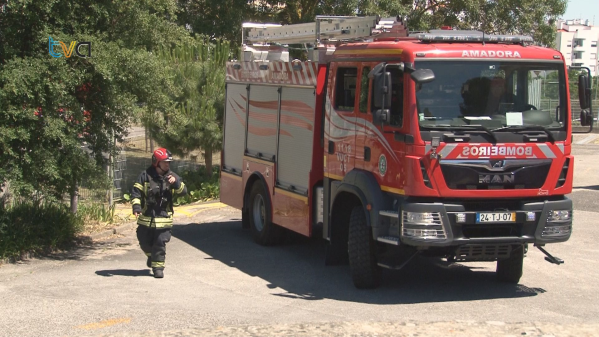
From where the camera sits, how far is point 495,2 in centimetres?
2058

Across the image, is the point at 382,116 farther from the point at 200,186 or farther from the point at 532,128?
the point at 200,186

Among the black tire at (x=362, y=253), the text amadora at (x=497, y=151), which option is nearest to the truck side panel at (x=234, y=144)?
the black tire at (x=362, y=253)

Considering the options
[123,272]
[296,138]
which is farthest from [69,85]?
[296,138]

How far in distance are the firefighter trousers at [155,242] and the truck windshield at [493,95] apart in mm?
3738

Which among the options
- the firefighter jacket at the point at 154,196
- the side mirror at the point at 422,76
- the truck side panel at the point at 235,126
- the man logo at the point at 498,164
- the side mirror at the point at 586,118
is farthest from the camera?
the truck side panel at the point at 235,126

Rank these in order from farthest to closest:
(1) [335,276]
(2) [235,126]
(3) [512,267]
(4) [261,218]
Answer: (2) [235,126], (4) [261,218], (1) [335,276], (3) [512,267]

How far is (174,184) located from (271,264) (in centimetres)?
191

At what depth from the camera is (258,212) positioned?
41.9 ft

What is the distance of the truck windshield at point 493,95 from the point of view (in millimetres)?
8461

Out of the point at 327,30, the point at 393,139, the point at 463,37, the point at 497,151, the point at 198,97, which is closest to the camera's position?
the point at 497,151

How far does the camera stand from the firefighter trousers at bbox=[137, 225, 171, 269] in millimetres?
10055

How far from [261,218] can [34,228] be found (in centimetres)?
343

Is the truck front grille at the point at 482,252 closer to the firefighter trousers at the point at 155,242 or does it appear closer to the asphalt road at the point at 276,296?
the asphalt road at the point at 276,296

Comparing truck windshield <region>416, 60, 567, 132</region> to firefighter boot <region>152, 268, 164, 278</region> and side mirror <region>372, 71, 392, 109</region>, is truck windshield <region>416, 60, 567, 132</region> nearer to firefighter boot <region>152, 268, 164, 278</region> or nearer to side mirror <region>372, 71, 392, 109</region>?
side mirror <region>372, 71, 392, 109</region>
